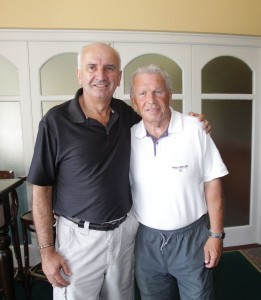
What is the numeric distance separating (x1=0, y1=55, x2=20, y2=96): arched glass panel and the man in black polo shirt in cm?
143

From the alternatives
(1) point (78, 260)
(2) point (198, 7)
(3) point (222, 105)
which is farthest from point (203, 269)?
(2) point (198, 7)

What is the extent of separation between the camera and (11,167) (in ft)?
8.11

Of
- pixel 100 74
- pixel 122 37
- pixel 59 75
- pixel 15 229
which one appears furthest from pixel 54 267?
pixel 122 37

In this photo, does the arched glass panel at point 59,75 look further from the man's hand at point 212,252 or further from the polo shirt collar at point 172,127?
the man's hand at point 212,252

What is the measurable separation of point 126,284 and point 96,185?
1.82 ft

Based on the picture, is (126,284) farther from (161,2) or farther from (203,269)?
(161,2)

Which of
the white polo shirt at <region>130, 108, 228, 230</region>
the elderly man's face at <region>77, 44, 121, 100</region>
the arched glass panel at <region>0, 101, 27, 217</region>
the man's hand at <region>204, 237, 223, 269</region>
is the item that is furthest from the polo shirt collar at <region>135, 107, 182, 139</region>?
the arched glass panel at <region>0, 101, 27, 217</region>

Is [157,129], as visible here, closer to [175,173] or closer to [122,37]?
[175,173]

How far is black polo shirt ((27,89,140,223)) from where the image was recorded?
1.09 meters

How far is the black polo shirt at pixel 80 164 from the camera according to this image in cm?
109

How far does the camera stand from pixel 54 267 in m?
1.11

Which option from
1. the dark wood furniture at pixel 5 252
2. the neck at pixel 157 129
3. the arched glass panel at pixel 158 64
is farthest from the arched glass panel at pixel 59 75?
the neck at pixel 157 129

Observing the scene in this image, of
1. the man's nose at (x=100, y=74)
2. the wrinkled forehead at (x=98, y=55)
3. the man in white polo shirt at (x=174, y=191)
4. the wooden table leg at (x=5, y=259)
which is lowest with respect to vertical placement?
the wooden table leg at (x=5, y=259)

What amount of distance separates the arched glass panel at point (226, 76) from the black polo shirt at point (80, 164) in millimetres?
1764
